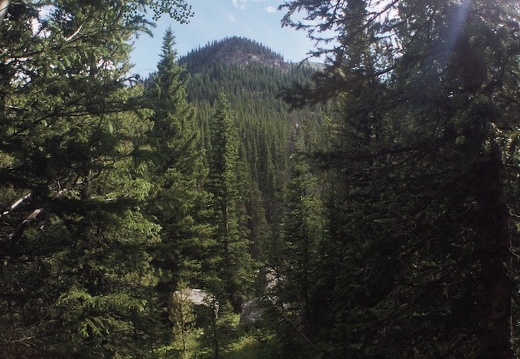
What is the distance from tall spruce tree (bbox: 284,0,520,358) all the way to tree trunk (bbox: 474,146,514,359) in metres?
0.01

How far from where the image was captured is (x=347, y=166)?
5.45 metres

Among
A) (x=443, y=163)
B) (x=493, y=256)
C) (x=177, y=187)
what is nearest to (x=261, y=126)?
(x=177, y=187)

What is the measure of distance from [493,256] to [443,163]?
4.84 feet

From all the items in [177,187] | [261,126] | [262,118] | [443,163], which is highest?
[262,118]

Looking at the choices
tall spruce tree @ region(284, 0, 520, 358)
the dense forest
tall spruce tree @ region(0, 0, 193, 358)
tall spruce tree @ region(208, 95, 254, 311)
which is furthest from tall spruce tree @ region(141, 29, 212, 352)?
tall spruce tree @ region(284, 0, 520, 358)

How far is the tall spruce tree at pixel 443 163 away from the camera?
4.16 m

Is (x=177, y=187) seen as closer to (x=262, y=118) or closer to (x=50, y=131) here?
(x=50, y=131)

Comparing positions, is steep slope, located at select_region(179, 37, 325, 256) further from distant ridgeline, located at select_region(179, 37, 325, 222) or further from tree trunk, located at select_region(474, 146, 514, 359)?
tree trunk, located at select_region(474, 146, 514, 359)

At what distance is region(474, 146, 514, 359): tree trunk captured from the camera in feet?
14.3

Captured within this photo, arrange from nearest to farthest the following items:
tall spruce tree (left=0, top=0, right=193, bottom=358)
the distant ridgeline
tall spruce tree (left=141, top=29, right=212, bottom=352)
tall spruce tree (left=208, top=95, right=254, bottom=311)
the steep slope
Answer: tall spruce tree (left=0, top=0, right=193, bottom=358) → tall spruce tree (left=141, top=29, right=212, bottom=352) → tall spruce tree (left=208, top=95, right=254, bottom=311) → the steep slope → the distant ridgeline

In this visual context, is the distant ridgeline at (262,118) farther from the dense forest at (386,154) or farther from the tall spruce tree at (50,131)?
the tall spruce tree at (50,131)

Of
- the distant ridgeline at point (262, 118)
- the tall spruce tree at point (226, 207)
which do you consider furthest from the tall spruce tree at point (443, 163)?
the tall spruce tree at point (226, 207)

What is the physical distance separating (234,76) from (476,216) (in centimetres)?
18880

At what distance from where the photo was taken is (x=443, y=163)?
17.5 ft
